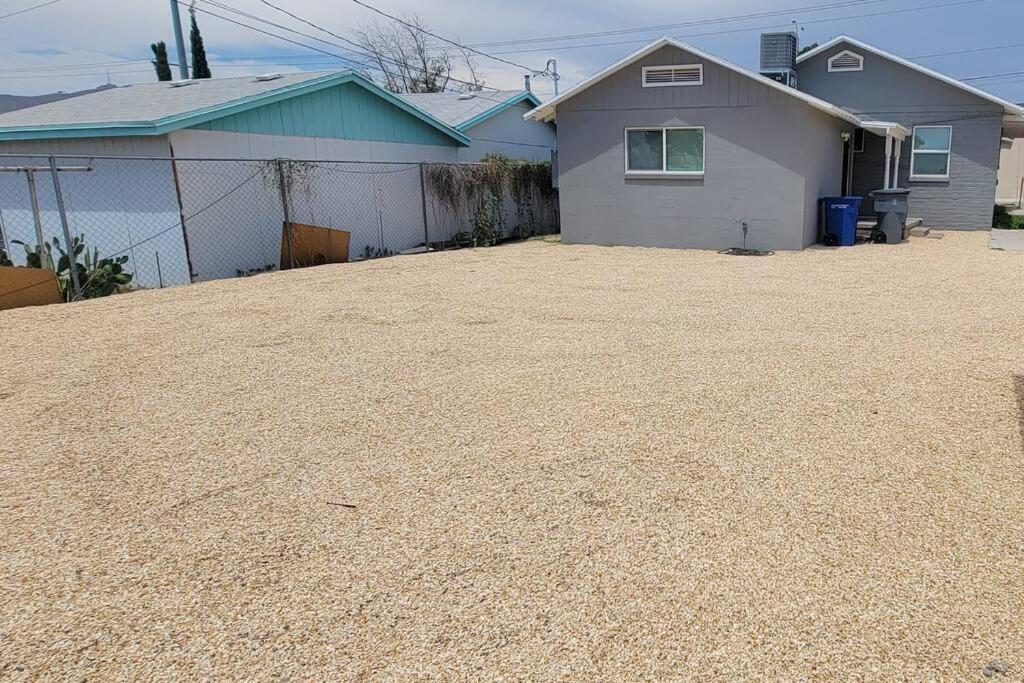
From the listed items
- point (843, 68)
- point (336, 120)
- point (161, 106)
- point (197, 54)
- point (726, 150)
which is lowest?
point (726, 150)

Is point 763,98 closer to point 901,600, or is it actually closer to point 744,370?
point 744,370

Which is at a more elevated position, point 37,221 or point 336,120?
point 336,120

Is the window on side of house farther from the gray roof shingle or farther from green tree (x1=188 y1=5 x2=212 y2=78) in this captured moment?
green tree (x1=188 y1=5 x2=212 y2=78)

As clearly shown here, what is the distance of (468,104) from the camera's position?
2158 centimetres

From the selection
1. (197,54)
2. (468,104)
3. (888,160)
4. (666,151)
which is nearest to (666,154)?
(666,151)

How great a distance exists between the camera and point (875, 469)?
375cm

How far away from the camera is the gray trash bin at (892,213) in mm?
14848

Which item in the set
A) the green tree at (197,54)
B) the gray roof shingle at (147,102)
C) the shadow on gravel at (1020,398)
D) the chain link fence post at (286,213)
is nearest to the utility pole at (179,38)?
the green tree at (197,54)

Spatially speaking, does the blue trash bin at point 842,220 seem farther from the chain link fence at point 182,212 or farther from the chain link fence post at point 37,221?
the chain link fence post at point 37,221

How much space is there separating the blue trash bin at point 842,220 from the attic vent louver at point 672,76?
3.76 meters

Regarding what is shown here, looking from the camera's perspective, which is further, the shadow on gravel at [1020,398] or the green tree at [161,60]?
the green tree at [161,60]

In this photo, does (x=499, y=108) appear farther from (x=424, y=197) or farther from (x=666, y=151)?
(x=666, y=151)

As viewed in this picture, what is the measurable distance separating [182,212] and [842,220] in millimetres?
12399

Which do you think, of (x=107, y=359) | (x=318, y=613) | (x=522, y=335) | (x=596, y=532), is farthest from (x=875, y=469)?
(x=107, y=359)
